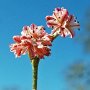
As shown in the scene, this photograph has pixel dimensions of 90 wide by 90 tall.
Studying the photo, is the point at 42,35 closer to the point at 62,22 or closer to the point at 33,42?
the point at 33,42

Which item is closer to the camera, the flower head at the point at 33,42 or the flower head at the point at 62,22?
the flower head at the point at 33,42

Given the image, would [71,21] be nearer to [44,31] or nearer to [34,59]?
[44,31]

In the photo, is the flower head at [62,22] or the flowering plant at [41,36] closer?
the flowering plant at [41,36]

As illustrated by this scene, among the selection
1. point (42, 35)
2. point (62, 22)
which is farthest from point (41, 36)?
point (62, 22)

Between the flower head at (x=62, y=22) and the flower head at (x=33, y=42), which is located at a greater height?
the flower head at (x=62, y=22)

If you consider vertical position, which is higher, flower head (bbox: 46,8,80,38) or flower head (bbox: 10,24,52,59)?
flower head (bbox: 46,8,80,38)

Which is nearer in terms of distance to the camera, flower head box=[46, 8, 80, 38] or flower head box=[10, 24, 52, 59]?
flower head box=[10, 24, 52, 59]
